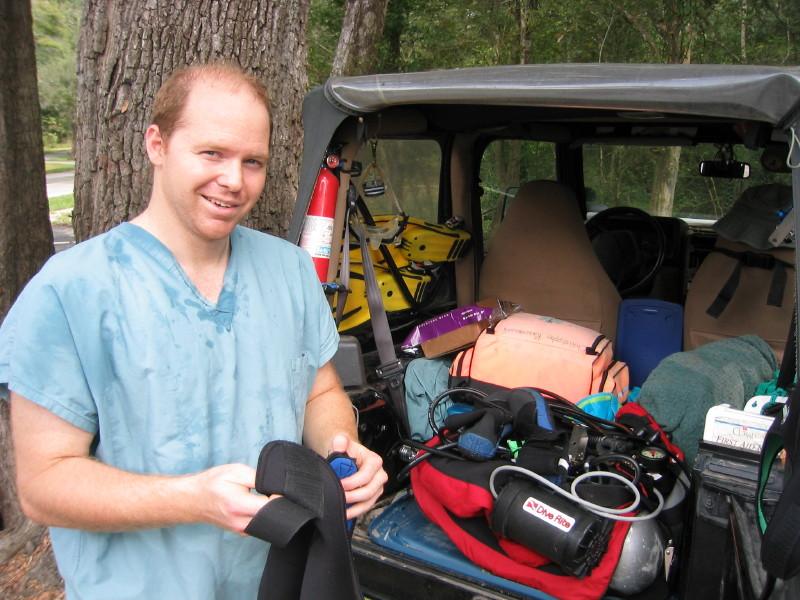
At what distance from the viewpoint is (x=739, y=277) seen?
142 inches

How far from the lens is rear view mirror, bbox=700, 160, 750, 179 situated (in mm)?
4156

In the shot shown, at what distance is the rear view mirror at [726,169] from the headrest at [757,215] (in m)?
0.59

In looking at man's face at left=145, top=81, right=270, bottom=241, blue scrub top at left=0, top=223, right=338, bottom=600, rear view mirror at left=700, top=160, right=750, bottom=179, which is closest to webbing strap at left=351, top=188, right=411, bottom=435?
blue scrub top at left=0, top=223, right=338, bottom=600

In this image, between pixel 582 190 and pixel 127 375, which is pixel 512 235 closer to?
pixel 582 190

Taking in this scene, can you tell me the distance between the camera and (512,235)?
421cm

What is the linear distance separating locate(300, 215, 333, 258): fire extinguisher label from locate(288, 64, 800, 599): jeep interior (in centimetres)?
6

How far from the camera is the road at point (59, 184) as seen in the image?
25250 millimetres

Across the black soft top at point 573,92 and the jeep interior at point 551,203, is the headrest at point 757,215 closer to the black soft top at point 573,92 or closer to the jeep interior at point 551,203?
the jeep interior at point 551,203

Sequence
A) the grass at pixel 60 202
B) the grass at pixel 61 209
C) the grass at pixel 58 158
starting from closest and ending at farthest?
the grass at pixel 61 209 → the grass at pixel 60 202 → the grass at pixel 58 158

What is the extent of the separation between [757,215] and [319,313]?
109 inches

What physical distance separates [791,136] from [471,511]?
151cm

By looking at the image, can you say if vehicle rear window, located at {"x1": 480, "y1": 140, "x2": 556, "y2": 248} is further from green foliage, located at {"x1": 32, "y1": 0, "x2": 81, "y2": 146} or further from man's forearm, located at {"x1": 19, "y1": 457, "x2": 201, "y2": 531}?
green foliage, located at {"x1": 32, "y1": 0, "x2": 81, "y2": 146}

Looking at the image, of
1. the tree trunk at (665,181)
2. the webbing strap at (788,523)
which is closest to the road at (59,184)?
the tree trunk at (665,181)

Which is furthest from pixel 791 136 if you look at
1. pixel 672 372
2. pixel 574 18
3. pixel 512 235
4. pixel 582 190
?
pixel 574 18
